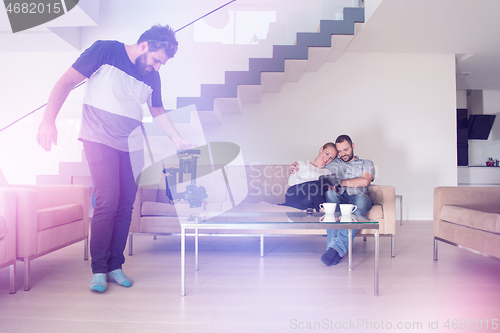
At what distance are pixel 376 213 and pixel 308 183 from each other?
1.97 ft

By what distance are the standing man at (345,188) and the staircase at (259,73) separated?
1565mm

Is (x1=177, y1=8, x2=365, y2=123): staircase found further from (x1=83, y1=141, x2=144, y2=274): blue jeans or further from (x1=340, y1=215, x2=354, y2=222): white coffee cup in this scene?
(x1=340, y1=215, x2=354, y2=222): white coffee cup

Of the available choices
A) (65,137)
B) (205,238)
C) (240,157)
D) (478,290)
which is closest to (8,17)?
(65,137)

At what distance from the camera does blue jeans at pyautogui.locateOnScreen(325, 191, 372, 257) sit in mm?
2307

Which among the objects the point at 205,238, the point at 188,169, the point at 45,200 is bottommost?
the point at 205,238

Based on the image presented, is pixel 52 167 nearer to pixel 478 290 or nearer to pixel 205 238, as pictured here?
pixel 205 238

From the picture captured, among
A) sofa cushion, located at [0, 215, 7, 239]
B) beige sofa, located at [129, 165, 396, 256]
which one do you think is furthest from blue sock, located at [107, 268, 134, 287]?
beige sofa, located at [129, 165, 396, 256]

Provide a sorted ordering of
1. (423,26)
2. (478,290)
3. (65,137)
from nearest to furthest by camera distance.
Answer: (478,290) < (423,26) < (65,137)

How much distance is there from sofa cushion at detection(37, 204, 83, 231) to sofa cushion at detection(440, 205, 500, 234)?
2.63 metres

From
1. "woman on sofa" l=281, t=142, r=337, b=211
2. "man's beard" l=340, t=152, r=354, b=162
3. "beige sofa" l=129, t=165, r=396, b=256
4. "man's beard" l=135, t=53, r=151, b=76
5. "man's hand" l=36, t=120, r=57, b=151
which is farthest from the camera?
"man's beard" l=340, t=152, r=354, b=162

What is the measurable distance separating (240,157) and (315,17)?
220 centimetres

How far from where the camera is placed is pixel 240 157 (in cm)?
480

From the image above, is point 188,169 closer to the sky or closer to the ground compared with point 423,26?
closer to the ground

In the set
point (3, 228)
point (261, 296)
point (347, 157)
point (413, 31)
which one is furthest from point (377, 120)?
point (3, 228)
